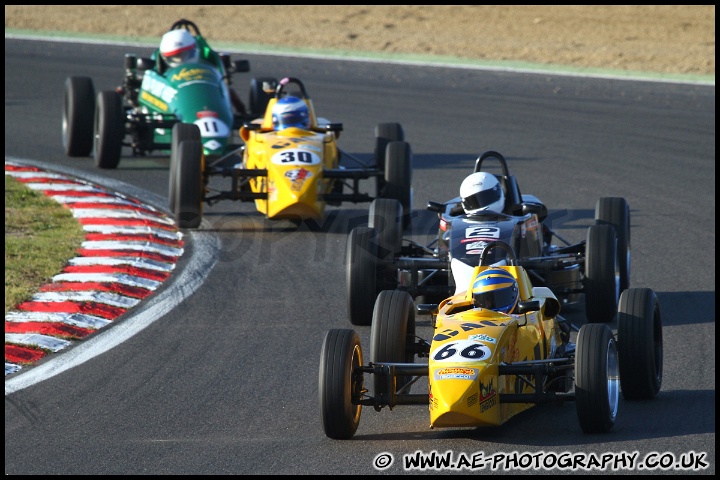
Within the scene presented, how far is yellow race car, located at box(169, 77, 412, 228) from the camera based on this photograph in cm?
1282

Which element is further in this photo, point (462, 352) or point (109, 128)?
point (109, 128)

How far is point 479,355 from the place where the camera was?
735 centimetres

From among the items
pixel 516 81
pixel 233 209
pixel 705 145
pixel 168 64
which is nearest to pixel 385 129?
pixel 233 209

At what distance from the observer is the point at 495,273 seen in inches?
320

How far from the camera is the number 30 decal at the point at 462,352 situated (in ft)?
24.0

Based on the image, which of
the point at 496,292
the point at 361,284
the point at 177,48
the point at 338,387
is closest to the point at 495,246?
the point at 496,292

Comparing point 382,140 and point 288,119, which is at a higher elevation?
point 288,119

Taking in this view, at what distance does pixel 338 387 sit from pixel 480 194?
3.60 m

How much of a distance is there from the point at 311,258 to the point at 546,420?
503 cm

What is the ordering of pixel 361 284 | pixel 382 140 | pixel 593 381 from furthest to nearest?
pixel 382 140 < pixel 361 284 < pixel 593 381

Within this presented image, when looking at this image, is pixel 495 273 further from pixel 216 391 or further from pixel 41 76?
pixel 41 76

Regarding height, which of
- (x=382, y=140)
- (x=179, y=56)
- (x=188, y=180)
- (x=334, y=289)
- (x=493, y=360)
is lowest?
(x=493, y=360)

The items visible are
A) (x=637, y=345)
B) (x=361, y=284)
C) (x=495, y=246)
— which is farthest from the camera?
(x=361, y=284)

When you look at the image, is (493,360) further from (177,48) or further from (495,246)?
(177,48)
